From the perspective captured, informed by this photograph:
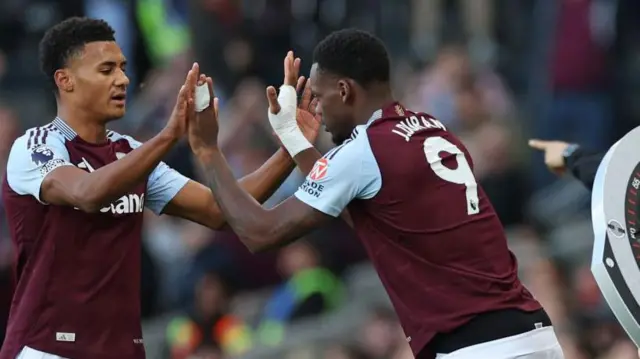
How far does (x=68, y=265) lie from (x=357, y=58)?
1.51 m

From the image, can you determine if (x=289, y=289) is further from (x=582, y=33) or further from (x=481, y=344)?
(x=481, y=344)

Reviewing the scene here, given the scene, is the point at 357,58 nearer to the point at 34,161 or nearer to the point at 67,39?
the point at 67,39

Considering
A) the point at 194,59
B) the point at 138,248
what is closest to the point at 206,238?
the point at 194,59

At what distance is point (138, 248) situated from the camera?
22.5 ft

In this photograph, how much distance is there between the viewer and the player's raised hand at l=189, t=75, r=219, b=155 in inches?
259

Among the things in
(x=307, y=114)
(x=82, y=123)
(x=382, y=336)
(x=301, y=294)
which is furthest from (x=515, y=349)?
(x=301, y=294)

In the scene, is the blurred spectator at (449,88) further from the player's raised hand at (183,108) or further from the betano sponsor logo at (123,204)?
the player's raised hand at (183,108)

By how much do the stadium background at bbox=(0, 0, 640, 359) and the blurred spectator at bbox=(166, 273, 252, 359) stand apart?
1 centimetres

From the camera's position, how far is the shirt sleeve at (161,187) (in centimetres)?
714

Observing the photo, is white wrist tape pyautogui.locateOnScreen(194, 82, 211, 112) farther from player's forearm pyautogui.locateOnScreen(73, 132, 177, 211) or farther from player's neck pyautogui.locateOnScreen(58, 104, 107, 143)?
player's neck pyautogui.locateOnScreen(58, 104, 107, 143)

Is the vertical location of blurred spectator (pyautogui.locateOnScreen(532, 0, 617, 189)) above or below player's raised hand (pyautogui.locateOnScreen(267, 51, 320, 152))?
below

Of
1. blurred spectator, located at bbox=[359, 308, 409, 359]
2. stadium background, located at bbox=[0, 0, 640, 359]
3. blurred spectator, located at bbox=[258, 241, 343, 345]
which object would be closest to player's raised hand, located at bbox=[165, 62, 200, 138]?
stadium background, located at bbox=[0, 0, 640, 359]

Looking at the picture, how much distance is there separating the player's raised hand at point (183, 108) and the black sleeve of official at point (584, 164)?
2.23m

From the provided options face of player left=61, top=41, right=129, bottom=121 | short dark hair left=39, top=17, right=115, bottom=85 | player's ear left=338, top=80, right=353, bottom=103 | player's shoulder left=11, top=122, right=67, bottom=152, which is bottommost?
player's shoulder left=11, top=122, right=67, bottom=152
